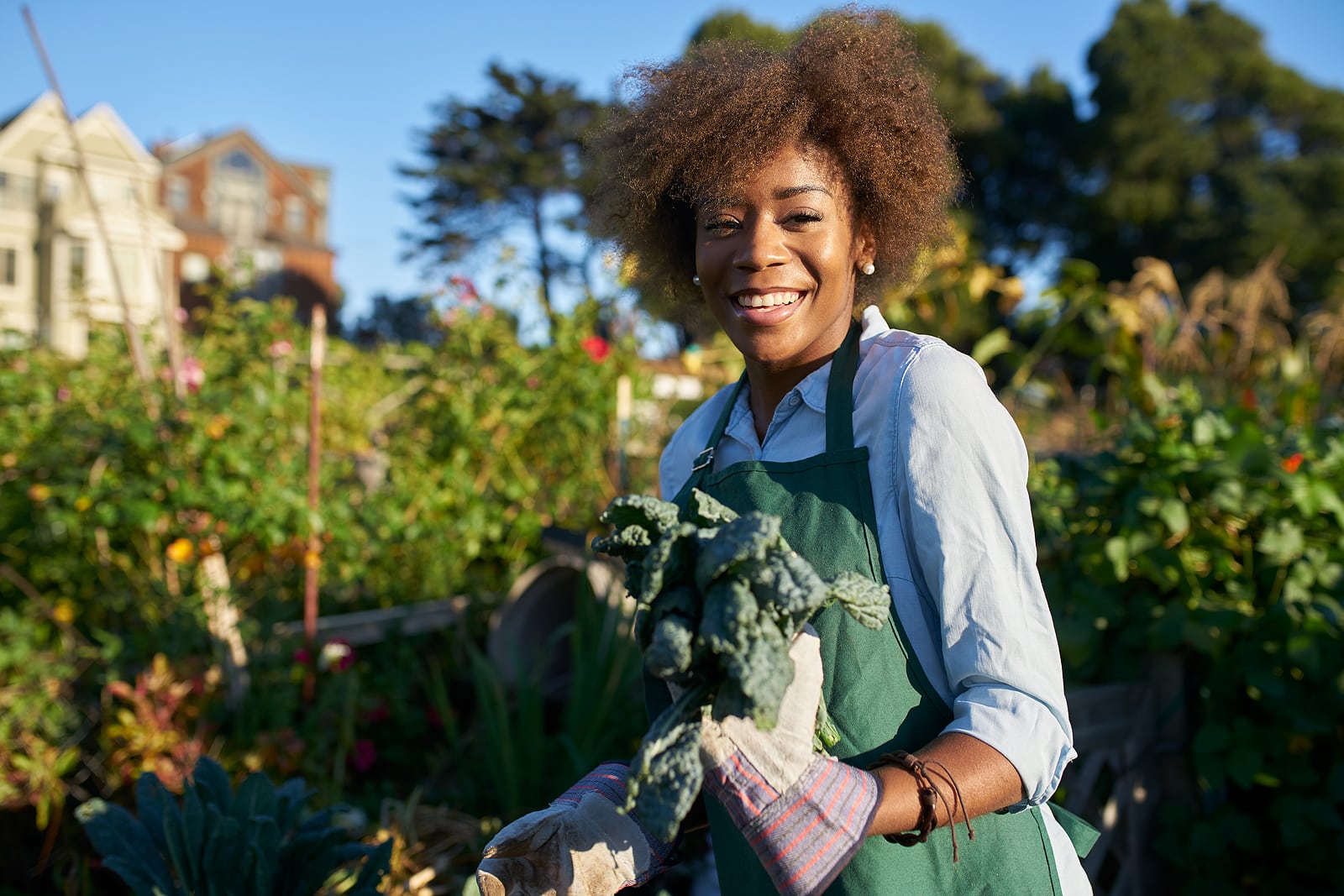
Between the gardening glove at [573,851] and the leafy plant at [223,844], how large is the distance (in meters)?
0.51

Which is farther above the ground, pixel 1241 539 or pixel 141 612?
pixel 1241 539

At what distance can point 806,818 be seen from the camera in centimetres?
94

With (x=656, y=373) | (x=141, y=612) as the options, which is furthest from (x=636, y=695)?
(x=656, y=373)

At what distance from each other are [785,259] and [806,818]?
30.1 inches

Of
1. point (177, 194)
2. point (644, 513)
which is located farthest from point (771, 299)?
point (177, 194)

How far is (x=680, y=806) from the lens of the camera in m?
0.89

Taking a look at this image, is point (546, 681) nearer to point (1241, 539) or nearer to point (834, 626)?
point (1241, 539)

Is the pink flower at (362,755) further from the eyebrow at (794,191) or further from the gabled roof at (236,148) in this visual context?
the gabled roof at (236,148)

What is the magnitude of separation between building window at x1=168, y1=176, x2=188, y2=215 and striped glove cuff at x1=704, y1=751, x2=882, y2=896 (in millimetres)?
35552

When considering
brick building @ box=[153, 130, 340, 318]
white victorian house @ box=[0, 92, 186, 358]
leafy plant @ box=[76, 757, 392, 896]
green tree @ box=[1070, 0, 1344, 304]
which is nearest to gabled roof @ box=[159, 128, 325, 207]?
brick building @ box=[153, 130, 340, 318]

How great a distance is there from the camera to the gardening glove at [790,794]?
941 millimetres

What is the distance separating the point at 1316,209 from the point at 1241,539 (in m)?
20.6

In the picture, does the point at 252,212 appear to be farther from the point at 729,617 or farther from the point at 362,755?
the point at 729,617

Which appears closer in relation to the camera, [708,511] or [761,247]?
[708,511]
